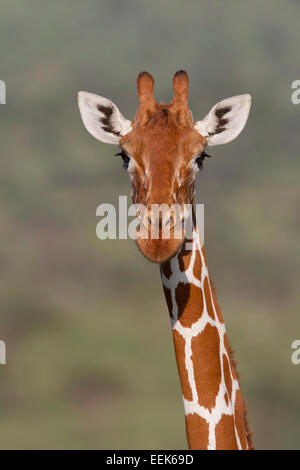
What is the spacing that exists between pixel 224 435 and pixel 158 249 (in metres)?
1.98

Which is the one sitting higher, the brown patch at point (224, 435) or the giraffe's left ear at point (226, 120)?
the giraffe's left ear at point (226, 120)

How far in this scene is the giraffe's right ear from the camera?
8898mm

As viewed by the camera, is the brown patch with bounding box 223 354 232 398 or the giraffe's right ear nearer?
the brown patch with bounding box 223 354 232 398

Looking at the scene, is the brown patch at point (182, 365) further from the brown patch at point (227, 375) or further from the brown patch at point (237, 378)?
the brown patch at point (237, 378)

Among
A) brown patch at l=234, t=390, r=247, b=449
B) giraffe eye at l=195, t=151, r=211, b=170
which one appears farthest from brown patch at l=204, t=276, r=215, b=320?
giraffe eye at l=195, t=151, r=211, b=170

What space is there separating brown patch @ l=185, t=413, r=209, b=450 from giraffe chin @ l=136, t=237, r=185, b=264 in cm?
169

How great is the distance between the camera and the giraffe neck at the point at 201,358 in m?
8.12

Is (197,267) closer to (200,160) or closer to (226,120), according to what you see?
(200,160)

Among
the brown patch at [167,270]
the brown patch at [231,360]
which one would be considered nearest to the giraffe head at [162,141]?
the brown patch at [167,270]

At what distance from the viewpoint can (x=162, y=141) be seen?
812 cm

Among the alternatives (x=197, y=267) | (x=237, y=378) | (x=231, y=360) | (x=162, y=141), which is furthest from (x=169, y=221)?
(x=237, y=378)

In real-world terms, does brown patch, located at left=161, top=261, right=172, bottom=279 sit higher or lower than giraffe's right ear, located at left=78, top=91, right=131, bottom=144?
lower

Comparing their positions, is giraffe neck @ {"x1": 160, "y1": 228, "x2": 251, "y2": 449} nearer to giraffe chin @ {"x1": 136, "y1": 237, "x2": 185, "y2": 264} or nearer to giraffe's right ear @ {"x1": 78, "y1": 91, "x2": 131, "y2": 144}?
giraffe chin @ {"x1": 136, "y1": 237, "x2": 185, "y2": 264}
